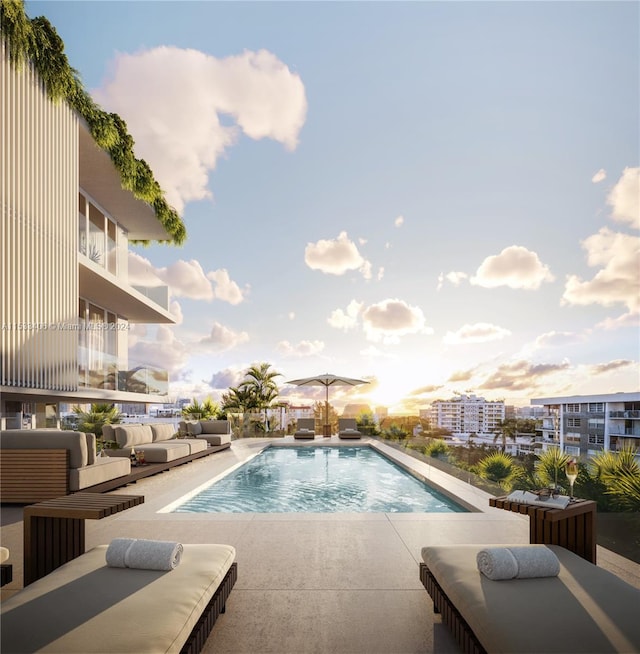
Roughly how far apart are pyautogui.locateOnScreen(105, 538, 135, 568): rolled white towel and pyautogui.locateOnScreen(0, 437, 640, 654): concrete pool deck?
0.67 metres

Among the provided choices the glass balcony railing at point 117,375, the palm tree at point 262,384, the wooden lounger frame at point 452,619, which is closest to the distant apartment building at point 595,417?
the palm tree at point 262,384

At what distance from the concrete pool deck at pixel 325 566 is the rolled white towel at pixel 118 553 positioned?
0.67m

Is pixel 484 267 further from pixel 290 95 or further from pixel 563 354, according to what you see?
pixel 563 354

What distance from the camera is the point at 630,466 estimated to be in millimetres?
5152

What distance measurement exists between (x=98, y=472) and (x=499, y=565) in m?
5.96

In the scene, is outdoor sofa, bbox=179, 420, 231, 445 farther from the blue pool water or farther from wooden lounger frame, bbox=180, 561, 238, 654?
wooden lounger frame, bbox=180, 561, 238, 654

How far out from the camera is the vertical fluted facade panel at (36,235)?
8992 millimetres

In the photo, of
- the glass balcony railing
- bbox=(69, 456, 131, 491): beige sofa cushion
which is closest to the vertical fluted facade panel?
the glass balcony railing

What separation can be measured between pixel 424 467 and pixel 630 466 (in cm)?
449

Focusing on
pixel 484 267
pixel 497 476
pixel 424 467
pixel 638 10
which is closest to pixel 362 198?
pixel 484 267

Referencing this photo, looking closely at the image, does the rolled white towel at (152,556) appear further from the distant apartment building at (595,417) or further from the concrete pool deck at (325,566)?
the distant apartment building at (595,417)

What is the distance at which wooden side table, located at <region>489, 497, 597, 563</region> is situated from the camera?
3078 millimetres

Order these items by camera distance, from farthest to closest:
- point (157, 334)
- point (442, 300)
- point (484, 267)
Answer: point (442, 300)
point (484, 267)
point (157, 334)

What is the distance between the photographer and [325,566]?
381 centimetres
